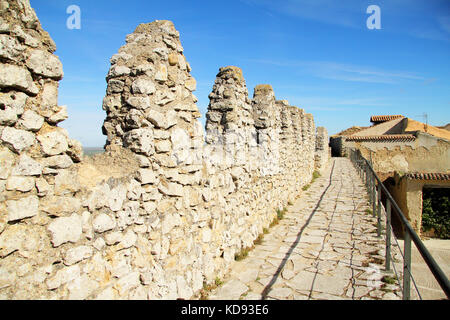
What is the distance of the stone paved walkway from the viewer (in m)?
3.81

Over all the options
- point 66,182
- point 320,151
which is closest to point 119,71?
point 66,182

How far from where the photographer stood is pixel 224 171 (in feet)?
14.9

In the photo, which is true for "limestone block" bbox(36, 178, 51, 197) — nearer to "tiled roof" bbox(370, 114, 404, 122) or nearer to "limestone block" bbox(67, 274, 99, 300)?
"limestone block" bbox(67, 274, 99, 300)

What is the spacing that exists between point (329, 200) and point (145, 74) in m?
8.15

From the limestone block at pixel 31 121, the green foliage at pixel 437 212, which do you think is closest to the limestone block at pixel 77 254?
the limestone block at pixel 31 121

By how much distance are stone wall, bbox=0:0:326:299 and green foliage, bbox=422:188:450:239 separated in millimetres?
13735

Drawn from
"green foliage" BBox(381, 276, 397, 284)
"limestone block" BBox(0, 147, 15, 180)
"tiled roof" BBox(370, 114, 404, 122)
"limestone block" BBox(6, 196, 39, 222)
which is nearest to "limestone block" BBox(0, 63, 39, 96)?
"limestone block" BBox(0, 147, 15, 180)

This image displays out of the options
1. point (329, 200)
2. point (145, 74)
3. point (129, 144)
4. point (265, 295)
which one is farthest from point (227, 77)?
point (329, 200)

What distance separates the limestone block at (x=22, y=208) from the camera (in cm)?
182

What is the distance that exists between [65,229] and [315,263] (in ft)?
12.7

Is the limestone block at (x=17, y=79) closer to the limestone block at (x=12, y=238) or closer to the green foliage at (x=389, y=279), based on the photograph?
the limestone block at (x=12, y=238)

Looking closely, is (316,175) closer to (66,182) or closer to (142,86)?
(142,86)

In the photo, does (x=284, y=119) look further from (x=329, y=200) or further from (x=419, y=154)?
(x=419, y=154)

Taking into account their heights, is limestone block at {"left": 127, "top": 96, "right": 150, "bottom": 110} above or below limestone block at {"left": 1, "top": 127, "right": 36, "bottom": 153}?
above
